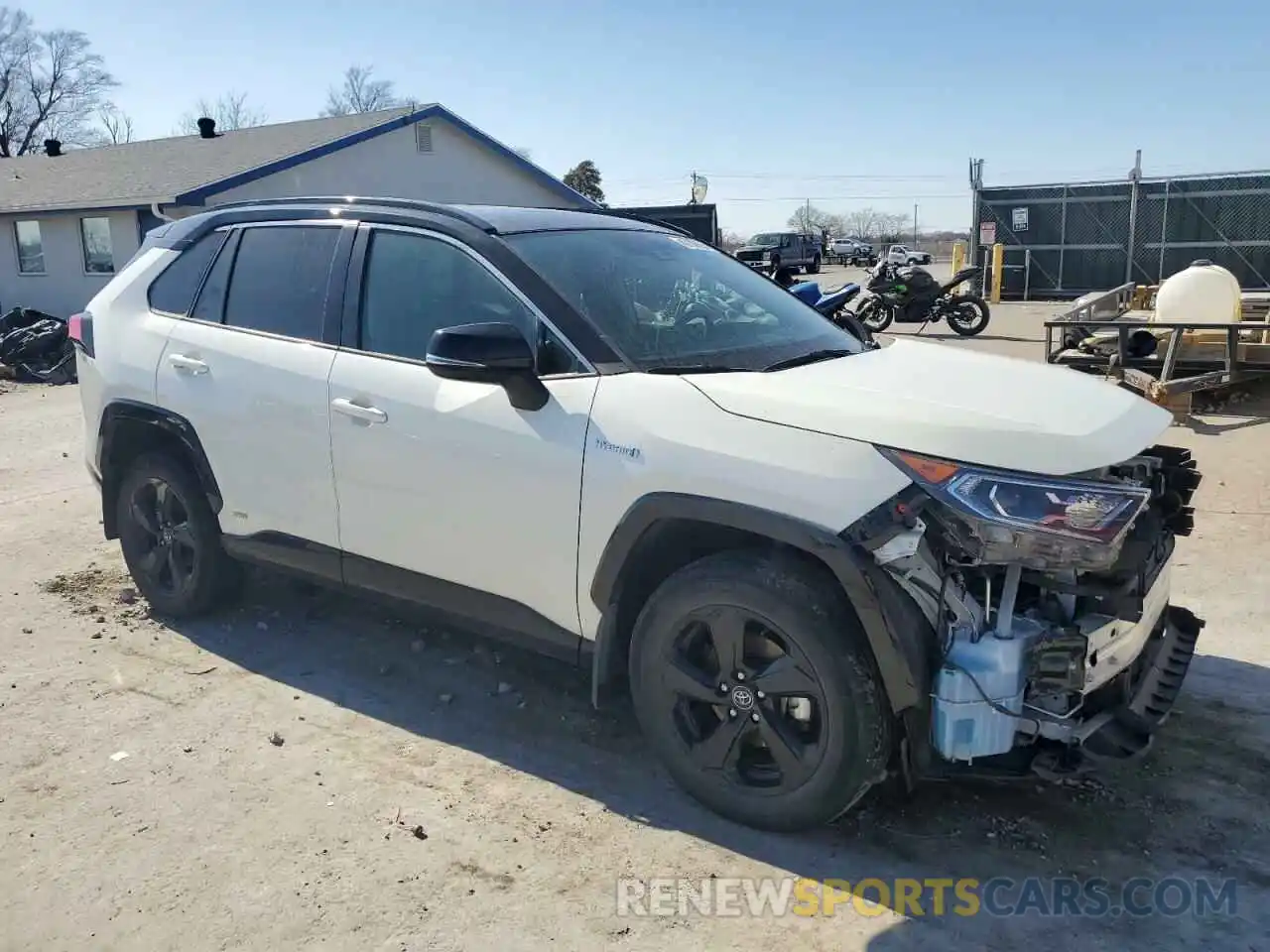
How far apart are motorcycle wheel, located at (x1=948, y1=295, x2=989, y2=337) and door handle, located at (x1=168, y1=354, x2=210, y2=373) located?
50.1 ft

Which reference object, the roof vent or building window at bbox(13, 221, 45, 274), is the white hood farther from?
building window at bbox(13, 221, 45, 274)

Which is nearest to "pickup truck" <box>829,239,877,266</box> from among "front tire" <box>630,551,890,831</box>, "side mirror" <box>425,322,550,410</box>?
"side mirror" <box>425,322,550,410</box>

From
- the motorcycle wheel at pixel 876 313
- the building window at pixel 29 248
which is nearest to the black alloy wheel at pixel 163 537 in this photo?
the motorcycle wheel at pixel 876 313

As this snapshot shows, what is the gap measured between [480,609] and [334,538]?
2.62ft

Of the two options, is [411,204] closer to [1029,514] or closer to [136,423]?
[136,423]

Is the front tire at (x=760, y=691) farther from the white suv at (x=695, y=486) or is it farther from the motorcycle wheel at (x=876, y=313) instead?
the motorcycle wheel at (x=876, y=313)

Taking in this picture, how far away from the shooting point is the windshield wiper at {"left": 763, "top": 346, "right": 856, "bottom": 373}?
3.41 metres

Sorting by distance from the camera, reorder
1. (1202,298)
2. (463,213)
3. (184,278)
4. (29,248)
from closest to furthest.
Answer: (463,213)
(184,278)
(1202,298)
(29,248)

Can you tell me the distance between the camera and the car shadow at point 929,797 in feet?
9.25

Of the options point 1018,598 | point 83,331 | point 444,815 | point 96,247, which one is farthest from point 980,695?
point 96,247

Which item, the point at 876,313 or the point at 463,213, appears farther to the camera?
the point at 876,313

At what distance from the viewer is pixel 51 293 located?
857 inches

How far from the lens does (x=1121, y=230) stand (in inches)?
912

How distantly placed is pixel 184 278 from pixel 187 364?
0.52 m
